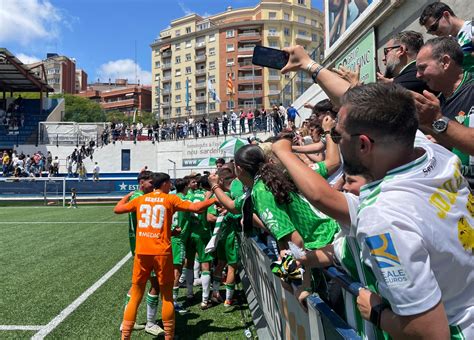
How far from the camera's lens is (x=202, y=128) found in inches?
1347

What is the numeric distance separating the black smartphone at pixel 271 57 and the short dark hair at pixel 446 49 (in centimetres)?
83

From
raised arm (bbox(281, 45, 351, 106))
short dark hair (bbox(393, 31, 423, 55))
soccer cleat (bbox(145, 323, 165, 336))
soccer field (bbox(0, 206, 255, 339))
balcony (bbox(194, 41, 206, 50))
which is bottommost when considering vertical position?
soccer field (bbox(0, 206, 255, 339))

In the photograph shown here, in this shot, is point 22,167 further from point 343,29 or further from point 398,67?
point 398,67

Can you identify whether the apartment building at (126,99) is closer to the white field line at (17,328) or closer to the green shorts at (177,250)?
the green shorts at (177,250)

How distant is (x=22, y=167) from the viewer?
3052 centimetres

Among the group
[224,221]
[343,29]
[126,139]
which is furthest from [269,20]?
[224,221]

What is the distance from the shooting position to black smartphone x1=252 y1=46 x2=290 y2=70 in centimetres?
252

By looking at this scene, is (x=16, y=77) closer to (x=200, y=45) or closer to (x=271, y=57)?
(x=271, y=57)

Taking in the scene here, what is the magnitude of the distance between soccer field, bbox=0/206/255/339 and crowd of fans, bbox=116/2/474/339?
9.37ft

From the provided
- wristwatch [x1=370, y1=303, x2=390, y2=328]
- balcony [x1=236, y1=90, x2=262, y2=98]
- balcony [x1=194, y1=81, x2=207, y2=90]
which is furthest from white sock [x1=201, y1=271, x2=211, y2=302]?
balcony [x1=194, y1=81, x2=207, y2=90]

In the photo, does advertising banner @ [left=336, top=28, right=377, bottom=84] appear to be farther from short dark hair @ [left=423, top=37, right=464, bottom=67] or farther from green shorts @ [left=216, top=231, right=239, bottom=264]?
short dark hair @ [left=423, top=37, right=464, bottom=67]

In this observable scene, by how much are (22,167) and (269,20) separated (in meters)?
64.2

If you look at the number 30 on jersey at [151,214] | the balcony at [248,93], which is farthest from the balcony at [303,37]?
the number 30 on jersey at [151,214]

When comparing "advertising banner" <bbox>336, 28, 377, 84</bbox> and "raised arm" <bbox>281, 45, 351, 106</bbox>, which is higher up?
"advertising banner" <bbox>336, 28, 377, 84</bbox>
